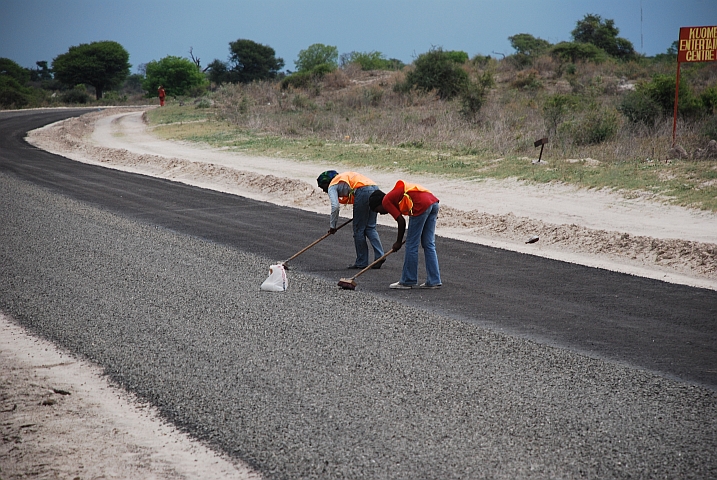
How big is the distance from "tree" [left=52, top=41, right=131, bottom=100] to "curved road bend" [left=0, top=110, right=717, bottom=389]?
7575 centimetres

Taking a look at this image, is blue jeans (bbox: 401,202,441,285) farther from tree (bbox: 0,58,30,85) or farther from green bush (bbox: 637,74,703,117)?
tree (bbox: 0,58,30,85)

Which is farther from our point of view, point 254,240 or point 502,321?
point 254,240

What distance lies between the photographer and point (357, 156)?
22.7m

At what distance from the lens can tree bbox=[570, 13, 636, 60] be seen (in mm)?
57031

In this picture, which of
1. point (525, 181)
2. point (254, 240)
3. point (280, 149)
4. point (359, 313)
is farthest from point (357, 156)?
point (359, 313)

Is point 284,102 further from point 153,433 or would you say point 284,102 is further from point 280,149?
point 153,433

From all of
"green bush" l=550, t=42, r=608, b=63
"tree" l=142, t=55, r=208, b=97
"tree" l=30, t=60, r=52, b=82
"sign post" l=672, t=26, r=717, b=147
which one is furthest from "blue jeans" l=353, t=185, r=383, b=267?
"tree" l=30, t=60, r=52, b=82

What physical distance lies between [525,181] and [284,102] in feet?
85.9

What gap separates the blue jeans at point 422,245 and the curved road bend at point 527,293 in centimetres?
23

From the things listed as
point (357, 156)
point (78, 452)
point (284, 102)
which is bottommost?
point (78, 452)

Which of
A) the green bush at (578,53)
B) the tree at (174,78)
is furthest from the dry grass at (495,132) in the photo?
the tree at (174,78)

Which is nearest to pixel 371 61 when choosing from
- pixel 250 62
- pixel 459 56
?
pixel 459 56

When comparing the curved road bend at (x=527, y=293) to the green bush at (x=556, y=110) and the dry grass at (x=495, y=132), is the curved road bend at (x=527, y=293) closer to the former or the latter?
the dry grass at (x=495, y=132)

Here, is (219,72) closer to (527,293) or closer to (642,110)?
(642,110)
